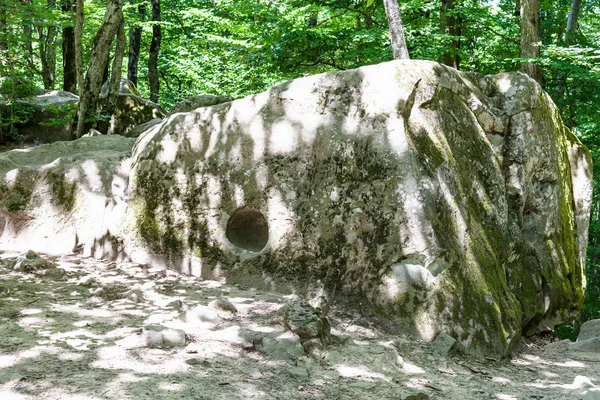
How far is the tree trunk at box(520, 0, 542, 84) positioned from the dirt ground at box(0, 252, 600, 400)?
18.9ft

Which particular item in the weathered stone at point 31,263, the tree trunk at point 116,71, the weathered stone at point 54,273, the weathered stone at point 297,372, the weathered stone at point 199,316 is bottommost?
the weathered stone at point 297,372

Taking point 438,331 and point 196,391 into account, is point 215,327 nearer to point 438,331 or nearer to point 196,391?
point 196,391

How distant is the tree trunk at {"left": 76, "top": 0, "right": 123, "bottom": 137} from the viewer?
361 inches

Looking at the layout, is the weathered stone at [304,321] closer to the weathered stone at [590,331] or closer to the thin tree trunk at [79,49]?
the weathered stone at [590,331]

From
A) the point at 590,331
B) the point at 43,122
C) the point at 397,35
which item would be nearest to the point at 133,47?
the point at 43,122

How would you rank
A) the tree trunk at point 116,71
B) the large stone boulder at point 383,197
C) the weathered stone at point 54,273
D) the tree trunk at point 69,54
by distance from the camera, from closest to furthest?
1. the large stone boulder at point 383,197
2. the weathered stone at point 54,273
3. the tree trunk at point 116,71
4. the tree trunk at point 69,54

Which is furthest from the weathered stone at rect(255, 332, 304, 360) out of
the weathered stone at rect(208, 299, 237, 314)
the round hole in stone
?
the round hole in stone

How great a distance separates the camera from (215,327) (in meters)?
4.02

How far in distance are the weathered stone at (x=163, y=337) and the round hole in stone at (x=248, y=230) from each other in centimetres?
197

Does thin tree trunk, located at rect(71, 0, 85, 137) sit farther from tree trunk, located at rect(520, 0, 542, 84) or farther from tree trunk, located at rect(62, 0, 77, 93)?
tree trunk, located at rect(520, 0, 542, 84)

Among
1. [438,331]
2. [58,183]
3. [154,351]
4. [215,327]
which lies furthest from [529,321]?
[58,183]

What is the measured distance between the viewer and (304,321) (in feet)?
12.7

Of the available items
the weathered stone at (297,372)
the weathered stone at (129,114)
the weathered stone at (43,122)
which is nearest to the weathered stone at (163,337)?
the weathered stone at (297,372)

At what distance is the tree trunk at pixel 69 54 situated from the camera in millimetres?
12852
